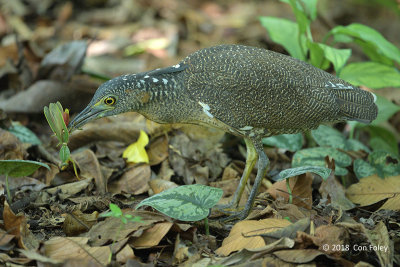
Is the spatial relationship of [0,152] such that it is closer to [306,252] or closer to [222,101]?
[222,101]

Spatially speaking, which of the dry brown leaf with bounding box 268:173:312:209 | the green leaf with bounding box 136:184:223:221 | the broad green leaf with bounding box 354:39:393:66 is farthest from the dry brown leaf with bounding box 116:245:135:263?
the broad green leaf with bounding box 354:39:393:66

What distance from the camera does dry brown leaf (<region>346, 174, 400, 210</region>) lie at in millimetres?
4523

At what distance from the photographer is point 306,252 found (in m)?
3.34

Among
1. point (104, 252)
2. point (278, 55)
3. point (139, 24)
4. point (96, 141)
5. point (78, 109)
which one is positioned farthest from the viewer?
point (139, 24)

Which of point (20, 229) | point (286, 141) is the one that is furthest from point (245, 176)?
point (20, 229)

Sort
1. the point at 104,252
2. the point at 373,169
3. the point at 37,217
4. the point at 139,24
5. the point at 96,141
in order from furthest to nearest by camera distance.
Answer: the point at 139,24, the point at 96,141, the point at 373,169, the point at 37,217, the point at 104,252

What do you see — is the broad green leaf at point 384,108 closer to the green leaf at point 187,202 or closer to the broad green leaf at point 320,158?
the broad green leaf at point 320,158

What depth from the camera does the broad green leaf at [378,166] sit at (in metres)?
5.03

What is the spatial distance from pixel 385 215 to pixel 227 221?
4.42 ft

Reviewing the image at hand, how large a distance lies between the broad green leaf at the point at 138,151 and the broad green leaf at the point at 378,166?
219cm

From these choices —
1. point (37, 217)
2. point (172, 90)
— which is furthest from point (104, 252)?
point (172, 90)

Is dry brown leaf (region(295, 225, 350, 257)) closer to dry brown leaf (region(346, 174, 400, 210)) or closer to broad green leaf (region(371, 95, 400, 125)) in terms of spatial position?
dry brown leaf (region(346, 174, 400, 210))

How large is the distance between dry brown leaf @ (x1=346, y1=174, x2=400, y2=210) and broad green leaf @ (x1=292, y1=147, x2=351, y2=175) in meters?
0.23

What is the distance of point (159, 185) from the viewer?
15.5 feet
